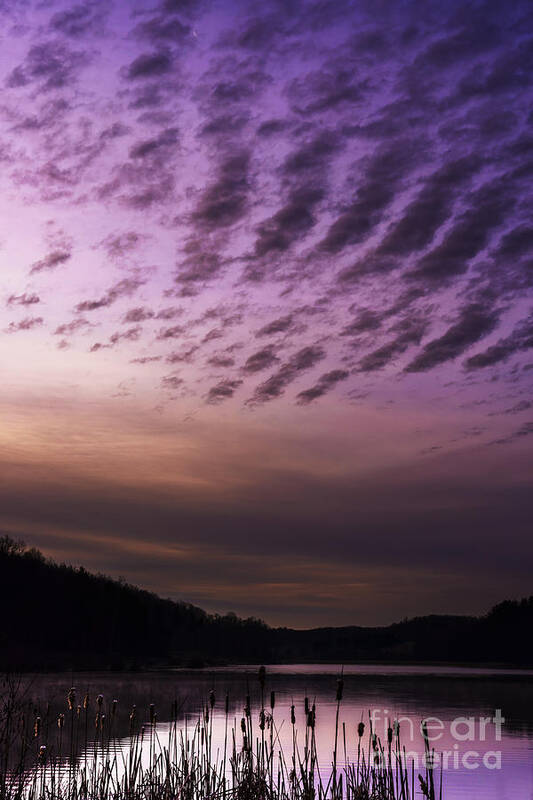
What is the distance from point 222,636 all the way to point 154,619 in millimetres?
42962

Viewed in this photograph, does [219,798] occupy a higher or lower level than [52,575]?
lower

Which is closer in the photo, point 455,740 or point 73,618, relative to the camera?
point 455,740

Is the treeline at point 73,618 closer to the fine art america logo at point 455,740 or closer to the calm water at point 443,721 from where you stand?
the calm water at point 443,721

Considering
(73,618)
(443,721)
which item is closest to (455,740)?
(443,721)

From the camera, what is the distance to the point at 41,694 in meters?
36.5

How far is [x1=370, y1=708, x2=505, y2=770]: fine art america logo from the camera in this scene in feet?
73.4

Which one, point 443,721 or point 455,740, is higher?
point 443,721

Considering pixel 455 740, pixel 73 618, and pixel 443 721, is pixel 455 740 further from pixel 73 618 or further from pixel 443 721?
pixel 73 618

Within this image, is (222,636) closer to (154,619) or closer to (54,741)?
(154,619)

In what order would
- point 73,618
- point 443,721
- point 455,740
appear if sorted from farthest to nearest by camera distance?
point 73,618, point 443,721, point 455,740

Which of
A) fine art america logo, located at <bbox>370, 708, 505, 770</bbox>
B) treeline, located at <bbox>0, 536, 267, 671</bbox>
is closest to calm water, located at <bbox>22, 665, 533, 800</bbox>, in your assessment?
fine art america logo, located at <bbox>370, 708, 505, 770</bbox>

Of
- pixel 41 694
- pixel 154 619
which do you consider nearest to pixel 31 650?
pixel 154 619

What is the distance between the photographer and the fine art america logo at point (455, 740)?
881 inches

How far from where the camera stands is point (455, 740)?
29188 mm
